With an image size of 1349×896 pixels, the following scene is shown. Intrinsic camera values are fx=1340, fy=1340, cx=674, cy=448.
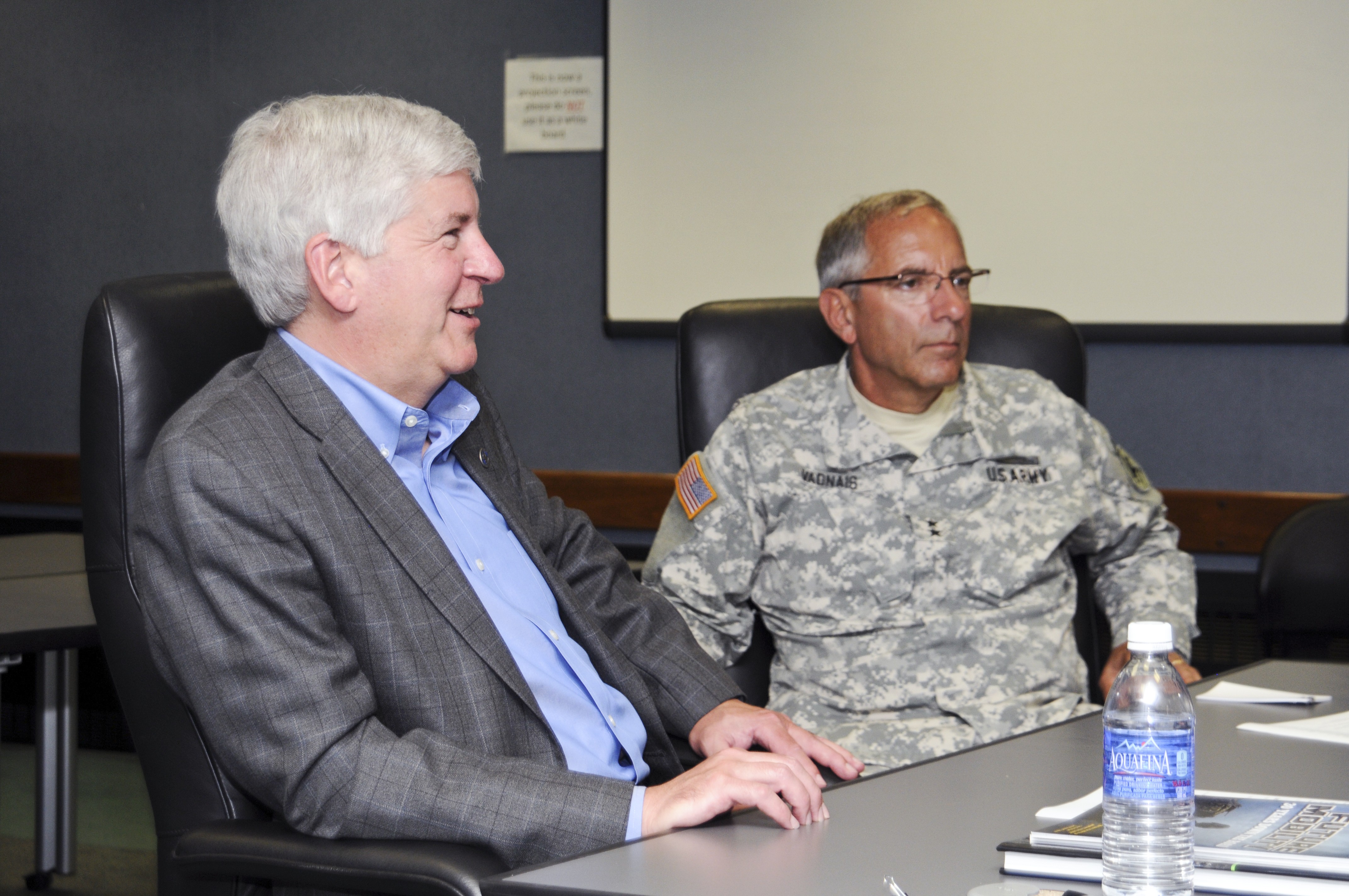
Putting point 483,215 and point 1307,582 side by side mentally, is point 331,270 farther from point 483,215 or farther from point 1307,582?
point 483,215

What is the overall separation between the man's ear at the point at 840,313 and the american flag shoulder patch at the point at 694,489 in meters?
0.34

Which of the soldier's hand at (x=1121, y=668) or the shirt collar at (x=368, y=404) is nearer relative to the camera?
the shirt collar at (x=368, y=404)

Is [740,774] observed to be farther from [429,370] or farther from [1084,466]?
[1084,466]

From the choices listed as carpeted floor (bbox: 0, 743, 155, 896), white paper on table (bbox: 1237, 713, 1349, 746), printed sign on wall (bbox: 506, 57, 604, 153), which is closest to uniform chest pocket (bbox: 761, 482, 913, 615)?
white paper on table (bbox: 1237, 713, 1349, 746)

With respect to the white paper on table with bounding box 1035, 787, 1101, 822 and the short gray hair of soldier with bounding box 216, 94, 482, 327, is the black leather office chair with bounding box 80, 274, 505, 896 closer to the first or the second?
the short gray hair of soldier with bounding box 216, 94, 482, 327

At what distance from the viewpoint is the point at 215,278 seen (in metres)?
1.57

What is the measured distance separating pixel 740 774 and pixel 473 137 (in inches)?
104

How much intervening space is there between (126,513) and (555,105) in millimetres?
2242

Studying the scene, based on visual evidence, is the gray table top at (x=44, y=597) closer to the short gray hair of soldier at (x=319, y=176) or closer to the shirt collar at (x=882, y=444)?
the short gray hair of soldier at (x=319, y=176)

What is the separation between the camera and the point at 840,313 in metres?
2.29

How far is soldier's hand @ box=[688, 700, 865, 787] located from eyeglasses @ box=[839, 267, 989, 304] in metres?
0.83

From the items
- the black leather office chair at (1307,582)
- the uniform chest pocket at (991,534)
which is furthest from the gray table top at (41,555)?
the black leather office chair at (1307,582)

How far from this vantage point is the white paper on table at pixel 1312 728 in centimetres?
138

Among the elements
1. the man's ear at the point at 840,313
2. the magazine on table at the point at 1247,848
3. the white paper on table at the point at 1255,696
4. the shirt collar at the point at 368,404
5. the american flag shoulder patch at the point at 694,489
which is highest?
the man's ear at the point at 840,313
